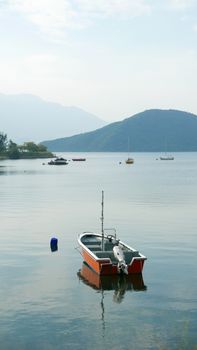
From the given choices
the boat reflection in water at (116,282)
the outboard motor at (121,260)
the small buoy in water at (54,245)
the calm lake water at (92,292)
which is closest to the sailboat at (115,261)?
the outboard motor at (121,260)

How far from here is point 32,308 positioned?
2923 cm

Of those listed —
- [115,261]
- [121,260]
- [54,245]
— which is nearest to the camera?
[121,260]

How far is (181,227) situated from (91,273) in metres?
25.2

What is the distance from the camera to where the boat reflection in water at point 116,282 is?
111 ft

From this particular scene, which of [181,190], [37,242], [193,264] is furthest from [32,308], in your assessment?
[181,190]

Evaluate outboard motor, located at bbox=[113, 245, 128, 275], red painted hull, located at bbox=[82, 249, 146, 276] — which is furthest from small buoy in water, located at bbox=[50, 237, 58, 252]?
red painted hull, located at bbox=[82, 249, 146, 276]

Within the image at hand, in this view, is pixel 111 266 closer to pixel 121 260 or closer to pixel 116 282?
pixel 121 260

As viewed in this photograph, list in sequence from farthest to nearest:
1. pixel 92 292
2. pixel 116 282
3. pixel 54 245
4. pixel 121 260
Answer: pixel 54 245 < pixel 121 260 < pixel 116 282 < pixel 92 292

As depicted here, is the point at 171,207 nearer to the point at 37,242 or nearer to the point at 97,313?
the point at 37,242

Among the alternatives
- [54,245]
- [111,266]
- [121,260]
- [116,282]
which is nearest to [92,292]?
[116,282]

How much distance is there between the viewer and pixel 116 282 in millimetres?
35281

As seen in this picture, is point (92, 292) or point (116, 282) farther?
point (116, 282)

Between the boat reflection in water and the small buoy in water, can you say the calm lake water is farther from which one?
the small buoy in water

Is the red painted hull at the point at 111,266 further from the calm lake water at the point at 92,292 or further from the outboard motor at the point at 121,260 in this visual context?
the calm lake water at the point at 92,292
